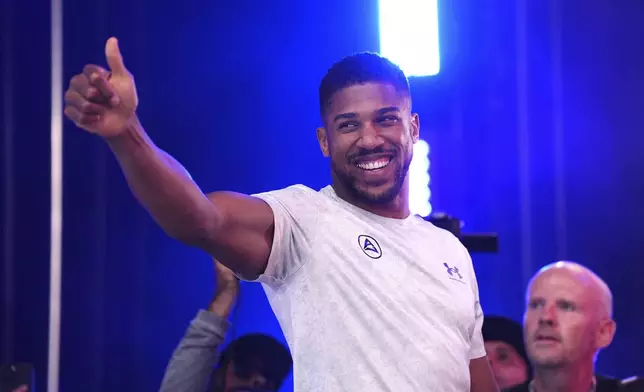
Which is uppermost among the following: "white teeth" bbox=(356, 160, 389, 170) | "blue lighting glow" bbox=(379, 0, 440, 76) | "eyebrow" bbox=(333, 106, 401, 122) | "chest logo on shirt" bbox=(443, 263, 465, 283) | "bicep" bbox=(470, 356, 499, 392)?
"blue lighting glow" bbox=(379, 0, 440, 76)

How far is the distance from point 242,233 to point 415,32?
183 cm

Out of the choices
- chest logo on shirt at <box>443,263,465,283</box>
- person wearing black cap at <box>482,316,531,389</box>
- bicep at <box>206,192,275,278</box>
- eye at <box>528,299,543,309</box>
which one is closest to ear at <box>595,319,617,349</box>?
eye at <box>528,299,543,309</box>

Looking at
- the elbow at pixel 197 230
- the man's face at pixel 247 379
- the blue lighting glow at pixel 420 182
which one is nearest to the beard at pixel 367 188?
the elbow at pixel 197 230

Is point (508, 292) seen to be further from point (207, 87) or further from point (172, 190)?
point (172, 190)

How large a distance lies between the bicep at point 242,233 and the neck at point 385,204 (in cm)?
21

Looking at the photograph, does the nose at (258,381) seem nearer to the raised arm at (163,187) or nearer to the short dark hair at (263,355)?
the short dark hair at (263,355)

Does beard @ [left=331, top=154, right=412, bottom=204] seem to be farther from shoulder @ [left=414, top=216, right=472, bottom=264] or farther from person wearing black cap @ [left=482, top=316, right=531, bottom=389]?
person wearing black cap @ [left=482, top=316, right=531, bottom=389]

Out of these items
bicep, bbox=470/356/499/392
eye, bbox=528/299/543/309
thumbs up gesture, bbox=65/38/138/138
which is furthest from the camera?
eye, bbox=528/299/543/309

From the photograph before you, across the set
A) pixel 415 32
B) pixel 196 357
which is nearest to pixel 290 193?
pixel 196 357

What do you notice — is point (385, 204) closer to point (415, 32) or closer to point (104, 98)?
point (104, 98)

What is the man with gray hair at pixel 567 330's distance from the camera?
6.43 feet

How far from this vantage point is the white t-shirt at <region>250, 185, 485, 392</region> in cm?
121

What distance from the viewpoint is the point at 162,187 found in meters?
1.01

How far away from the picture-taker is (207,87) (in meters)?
2.76
